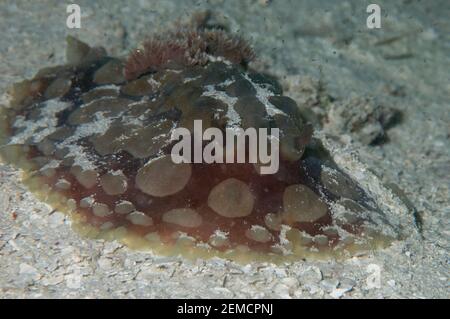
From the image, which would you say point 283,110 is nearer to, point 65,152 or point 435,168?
point 65,152

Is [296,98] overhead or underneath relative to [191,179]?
overhead

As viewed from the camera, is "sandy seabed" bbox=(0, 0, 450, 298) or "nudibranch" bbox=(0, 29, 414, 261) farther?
"nudibranch" bbox=(0, 29, 414, 261)

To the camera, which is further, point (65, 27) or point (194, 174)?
point (65, 27)

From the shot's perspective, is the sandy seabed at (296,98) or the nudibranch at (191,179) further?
the nudibranch at (191,179)
